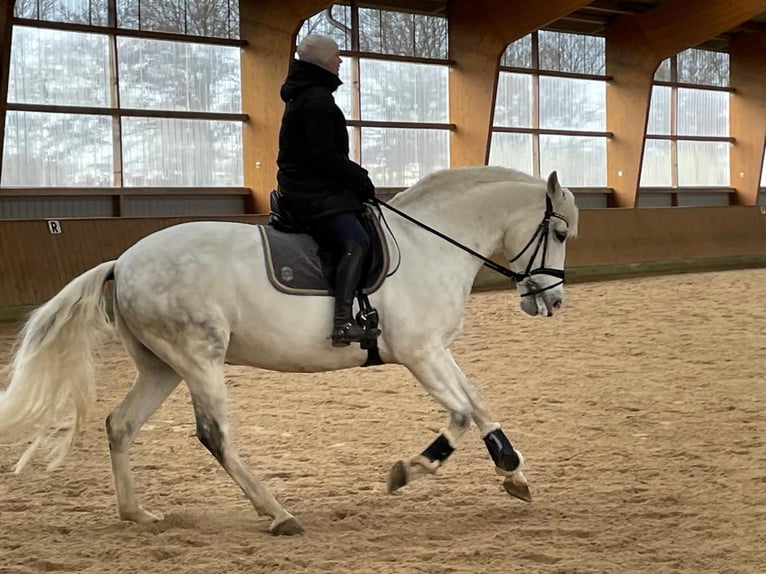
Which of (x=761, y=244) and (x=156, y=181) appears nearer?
(x=156, y=181)

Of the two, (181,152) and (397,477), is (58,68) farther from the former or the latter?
(397,477)

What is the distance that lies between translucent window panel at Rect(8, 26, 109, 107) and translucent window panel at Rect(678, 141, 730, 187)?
1388 cm

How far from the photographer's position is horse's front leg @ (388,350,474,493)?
179 inches

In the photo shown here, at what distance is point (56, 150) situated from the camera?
15039 millimetres

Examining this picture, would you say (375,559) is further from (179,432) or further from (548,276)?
(179,432)

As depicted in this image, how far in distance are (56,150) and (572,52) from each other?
37.6 ft

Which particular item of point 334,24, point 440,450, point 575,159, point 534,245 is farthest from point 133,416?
point 575,159

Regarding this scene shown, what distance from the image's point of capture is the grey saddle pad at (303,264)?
4.55 m

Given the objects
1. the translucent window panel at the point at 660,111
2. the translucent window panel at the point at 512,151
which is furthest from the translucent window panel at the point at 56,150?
the translucent window panel at the point at 660,111

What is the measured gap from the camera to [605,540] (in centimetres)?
400

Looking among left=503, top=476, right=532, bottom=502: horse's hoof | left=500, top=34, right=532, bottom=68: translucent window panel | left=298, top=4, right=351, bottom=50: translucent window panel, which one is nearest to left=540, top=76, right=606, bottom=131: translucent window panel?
left=500, top=34, right=532, bottom=68: translucent window panel

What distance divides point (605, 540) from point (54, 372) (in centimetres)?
254

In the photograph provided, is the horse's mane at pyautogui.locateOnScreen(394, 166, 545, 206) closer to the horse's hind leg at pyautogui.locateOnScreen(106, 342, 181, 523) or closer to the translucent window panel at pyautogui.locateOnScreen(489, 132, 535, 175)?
the horse's hind leg at pyautogui.locateOnScreen(106, 342, 181, 523)

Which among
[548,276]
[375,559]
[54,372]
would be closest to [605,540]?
[375,559]
